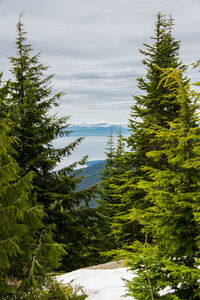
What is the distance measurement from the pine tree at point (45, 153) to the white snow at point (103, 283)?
4063 mm

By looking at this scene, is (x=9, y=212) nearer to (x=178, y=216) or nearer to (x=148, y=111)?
(x=178, y=216)

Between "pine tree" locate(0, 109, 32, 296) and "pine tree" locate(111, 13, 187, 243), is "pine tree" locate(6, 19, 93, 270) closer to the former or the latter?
"pine tree" locate(111, 13, 187, 243)

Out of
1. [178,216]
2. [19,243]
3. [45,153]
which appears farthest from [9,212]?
[45,153]

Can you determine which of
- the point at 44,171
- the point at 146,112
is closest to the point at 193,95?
the point at 146,112

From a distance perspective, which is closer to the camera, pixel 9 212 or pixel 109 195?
pixel 9 212

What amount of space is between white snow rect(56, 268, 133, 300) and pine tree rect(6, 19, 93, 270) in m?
4.06

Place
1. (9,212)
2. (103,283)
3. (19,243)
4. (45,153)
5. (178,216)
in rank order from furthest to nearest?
(45,153) → (103,283) → (19,243) → (9,212) → (178,216)

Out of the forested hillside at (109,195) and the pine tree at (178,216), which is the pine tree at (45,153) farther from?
the pine tree at (178,216)

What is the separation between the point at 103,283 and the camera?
6656 millimetres

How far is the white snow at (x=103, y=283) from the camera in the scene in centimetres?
569

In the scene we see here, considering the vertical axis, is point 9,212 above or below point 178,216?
above

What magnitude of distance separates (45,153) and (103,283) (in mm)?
6597

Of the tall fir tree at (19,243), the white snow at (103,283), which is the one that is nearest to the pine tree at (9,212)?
the tall fir tree at (19,243)

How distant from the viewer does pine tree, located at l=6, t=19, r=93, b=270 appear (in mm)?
11102
